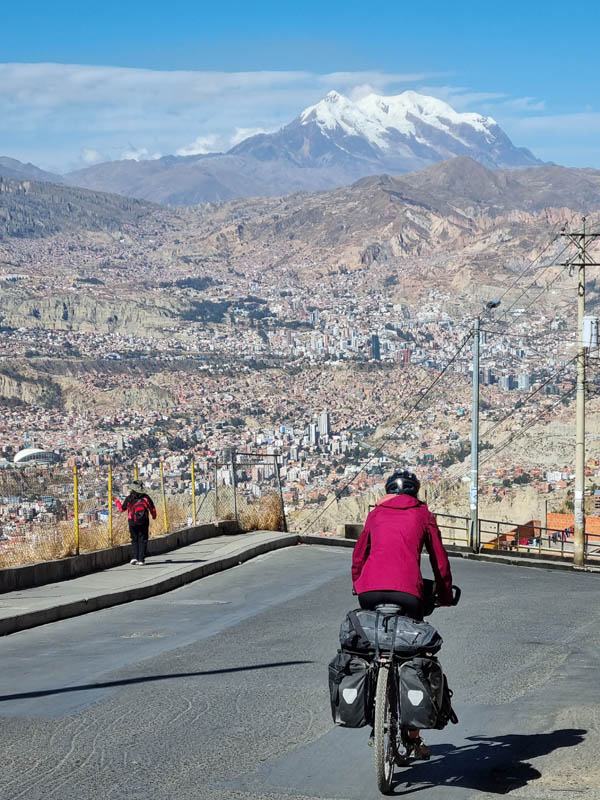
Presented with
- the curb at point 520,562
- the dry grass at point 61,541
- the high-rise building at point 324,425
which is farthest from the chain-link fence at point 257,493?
the high-rise building at point 324,425

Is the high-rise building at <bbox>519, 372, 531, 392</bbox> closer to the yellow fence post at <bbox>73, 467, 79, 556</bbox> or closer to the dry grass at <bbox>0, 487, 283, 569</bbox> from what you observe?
the dry grass at <bbox>0, 487, 283, 569</bbox>

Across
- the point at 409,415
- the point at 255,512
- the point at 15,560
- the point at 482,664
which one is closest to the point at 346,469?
the point at 409,415

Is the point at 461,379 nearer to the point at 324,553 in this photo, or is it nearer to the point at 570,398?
the point at 570,398

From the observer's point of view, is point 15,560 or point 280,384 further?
point 280,384

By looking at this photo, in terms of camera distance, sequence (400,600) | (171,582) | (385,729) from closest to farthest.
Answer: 1. (385,729)
2. (400,600)
3. (171,582)

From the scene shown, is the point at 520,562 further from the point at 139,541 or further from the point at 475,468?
the point at 139,541

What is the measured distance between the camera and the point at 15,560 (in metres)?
17.0

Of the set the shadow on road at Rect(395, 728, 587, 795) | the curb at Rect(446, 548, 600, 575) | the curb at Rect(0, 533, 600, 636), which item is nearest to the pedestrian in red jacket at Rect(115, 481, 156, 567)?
the curb at Rect(0, 533, 600, 636)

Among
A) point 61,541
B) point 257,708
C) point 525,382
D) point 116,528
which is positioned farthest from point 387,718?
point 525,382

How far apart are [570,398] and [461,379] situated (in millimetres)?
42320

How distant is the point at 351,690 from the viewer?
6082 mm

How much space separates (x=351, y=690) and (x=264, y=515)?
20.9 metres

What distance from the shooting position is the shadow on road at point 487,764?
6.21 meters

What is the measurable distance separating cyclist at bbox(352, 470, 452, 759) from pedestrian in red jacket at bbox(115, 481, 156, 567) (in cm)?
1165
